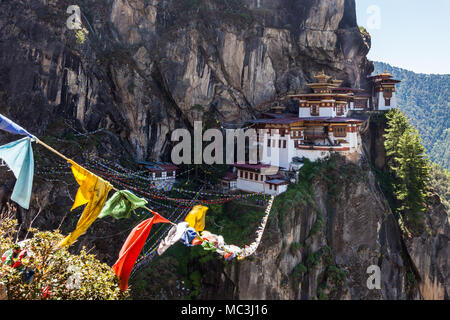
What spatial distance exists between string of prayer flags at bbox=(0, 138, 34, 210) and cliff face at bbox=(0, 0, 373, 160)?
2084 cm

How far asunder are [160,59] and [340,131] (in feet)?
65.4

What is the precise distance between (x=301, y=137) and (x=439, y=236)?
17834 mm

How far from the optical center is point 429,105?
119 metres

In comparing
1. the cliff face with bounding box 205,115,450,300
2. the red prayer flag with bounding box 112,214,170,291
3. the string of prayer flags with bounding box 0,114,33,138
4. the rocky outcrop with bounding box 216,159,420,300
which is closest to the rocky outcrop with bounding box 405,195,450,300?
the cliff face with bounding box 205,115,450,300

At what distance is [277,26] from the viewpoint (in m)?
40.3

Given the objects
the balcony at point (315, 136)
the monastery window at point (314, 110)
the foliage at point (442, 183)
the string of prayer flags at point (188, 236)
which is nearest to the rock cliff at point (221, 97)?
the balcony at point (315, 136)

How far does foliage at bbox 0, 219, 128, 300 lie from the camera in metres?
7.97

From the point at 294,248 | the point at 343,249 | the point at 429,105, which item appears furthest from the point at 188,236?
the point at 429,105

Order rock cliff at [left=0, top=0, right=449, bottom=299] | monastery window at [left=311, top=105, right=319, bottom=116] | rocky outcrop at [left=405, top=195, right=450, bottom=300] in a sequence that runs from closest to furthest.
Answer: rock cliff at [left=0, top=0, right=449, bottom=299] < rocky outcrop at [left=405, top=195, right=450, bottom=300] < monastery window at [left=311, top=105, right=319, bottom=116]

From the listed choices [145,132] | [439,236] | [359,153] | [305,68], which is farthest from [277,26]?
[439,236]

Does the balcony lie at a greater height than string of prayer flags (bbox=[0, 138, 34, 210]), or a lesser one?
greater

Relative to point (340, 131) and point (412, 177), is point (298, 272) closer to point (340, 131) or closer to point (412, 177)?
point (340, 131)

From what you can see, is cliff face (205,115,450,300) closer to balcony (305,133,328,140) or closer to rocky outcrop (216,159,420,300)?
rocky outcrop (216,159,420,300)

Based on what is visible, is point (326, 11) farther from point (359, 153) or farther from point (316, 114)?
point (359, 153)
